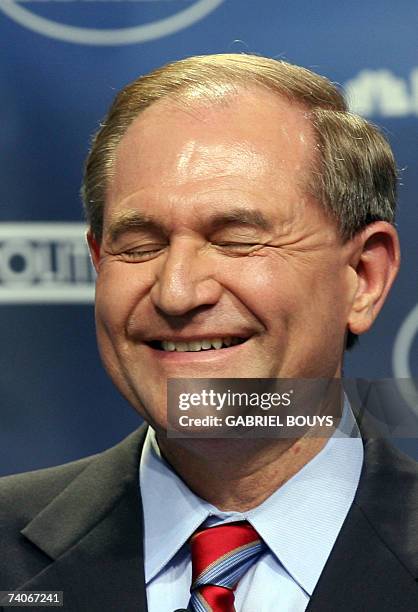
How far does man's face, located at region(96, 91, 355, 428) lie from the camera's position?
1780 mm

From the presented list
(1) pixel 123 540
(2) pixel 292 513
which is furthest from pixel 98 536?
(2) pixel 292 513

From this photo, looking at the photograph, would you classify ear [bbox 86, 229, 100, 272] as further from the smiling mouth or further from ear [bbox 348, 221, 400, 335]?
ear [bbox 348, 221, 400, 335]

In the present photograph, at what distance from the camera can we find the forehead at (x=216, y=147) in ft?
5.95

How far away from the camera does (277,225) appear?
183 centimetres

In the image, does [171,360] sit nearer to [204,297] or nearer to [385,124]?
[204,297]

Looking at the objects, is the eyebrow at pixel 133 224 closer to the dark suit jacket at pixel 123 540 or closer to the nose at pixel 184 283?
the nose at pixel 184 283

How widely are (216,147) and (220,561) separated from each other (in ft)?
2.00

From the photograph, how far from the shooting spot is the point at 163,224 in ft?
5.95

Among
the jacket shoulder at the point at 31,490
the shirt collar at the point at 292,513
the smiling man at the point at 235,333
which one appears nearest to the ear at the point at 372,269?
the smiling man at the point at 235,333

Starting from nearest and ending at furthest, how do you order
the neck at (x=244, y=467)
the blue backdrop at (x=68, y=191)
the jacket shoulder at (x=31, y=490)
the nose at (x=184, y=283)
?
the nose at (x=184, y=283) → the neck at (x=244, y=467) → the jacket shoulder at (x=31, y=490) → the blue backdrop at (x=68, y=191)

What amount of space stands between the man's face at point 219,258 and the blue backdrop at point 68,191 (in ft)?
1.70

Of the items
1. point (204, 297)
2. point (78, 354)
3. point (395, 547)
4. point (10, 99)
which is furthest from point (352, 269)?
point (10, 99)

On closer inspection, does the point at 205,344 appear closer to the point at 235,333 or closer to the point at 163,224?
the point at 235,333

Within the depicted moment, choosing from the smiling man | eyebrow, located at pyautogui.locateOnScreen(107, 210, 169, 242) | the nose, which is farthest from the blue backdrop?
the nose
